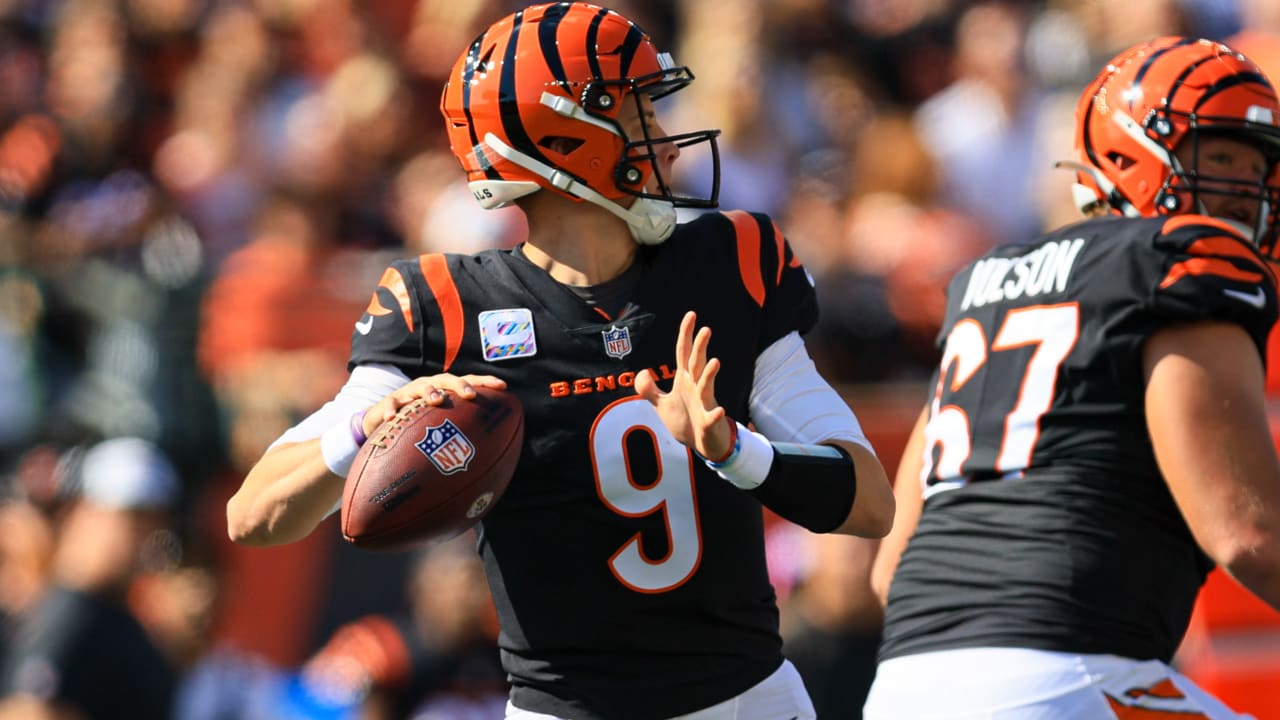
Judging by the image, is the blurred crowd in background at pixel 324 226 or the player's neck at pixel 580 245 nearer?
the player's neck at pixel 580 245

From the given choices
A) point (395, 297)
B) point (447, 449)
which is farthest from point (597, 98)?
point (447, 449)

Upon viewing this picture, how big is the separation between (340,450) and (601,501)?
49 cm

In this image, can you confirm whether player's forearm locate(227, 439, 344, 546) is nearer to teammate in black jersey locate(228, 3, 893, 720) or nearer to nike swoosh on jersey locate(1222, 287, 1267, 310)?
teammate in black jersey locate(228, 3, 893, 720)

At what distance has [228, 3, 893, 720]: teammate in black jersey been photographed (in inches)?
123

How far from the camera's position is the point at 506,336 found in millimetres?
3170

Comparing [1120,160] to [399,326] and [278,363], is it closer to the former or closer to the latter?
[399,326]

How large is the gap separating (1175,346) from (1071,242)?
1.26 feet

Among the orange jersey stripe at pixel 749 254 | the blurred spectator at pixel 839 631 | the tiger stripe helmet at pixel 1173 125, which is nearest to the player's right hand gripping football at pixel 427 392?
the orange jersey stripe at pixel 749 254

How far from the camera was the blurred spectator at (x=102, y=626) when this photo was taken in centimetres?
562

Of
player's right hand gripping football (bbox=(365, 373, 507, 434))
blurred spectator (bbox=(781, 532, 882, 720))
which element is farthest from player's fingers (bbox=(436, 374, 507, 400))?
blurred spectator (bbox=(781, 532, 882, 720))

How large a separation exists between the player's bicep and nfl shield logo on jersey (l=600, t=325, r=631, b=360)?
3.57 ft

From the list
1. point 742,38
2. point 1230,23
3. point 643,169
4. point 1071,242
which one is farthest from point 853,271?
point 643,169

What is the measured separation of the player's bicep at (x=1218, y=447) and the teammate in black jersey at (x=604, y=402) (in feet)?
2.06

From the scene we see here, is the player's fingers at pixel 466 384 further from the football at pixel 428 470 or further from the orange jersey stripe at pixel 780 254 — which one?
the orange jersey stripe at pixel 780 254
